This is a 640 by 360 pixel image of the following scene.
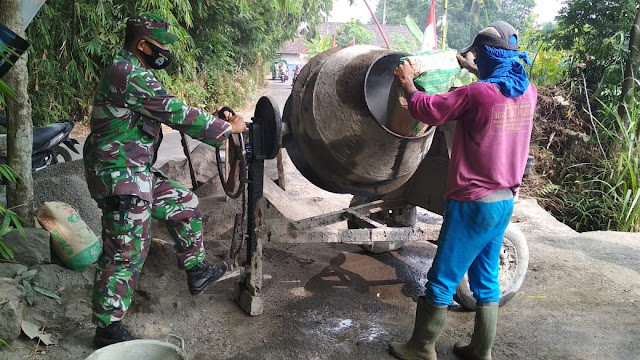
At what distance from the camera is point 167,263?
12.4 feet

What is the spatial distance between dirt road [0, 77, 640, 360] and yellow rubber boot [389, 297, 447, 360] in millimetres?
174

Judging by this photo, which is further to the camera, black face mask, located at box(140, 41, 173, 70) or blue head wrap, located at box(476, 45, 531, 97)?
black face mask, located at box(140, 41, 173, 70)

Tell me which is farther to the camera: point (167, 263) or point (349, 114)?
point (167, 263)

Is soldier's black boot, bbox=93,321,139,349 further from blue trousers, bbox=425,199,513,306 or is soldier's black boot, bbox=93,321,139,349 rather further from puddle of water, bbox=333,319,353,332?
blue trousers, bbox=425,199,513,306

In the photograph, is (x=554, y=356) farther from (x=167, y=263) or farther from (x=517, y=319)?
(x=167, y=263)

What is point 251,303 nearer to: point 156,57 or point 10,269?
point 10,269

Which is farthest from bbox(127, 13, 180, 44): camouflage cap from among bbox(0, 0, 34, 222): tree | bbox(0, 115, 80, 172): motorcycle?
bbox(0, 115, 80, 172): motorcycle

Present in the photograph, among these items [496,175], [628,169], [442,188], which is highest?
[496,175]

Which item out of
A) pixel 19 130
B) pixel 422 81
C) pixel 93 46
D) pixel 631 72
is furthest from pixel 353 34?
pixel 422 81

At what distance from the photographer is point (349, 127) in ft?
9.95

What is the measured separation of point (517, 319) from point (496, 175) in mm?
1442

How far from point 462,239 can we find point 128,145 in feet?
5.93

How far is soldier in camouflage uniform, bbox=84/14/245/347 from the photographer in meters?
2.61

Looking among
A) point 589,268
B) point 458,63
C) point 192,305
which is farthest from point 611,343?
point 192,305
